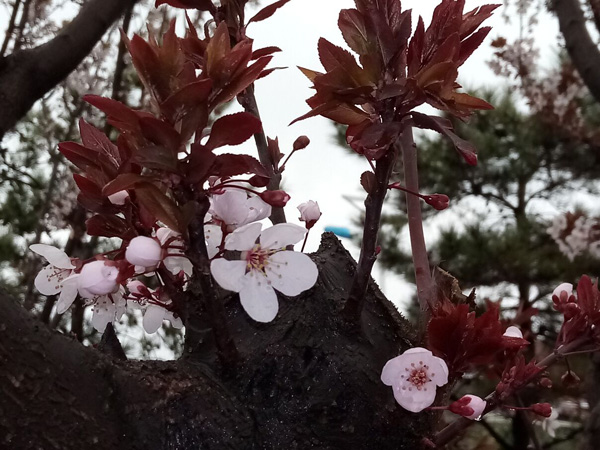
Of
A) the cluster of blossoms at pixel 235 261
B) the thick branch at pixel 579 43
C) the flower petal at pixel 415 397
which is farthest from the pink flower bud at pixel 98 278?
the thick branch at pixel 579 43

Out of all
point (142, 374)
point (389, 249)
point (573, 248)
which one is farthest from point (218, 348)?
point (389, 249)

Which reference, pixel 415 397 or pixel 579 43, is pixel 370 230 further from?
pixel 579 43

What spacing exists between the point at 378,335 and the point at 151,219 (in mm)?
196

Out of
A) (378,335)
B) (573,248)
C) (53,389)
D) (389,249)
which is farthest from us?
(389,249)

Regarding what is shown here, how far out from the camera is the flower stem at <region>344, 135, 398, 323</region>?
38 centimetres

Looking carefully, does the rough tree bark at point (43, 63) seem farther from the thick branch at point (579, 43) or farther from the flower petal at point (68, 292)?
the thick branch at point (579, 43)

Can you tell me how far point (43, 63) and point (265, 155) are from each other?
0.79 m

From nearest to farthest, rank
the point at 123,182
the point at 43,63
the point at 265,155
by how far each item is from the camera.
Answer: the point at 123,182 → the point at 265,155 → the point at 43,63

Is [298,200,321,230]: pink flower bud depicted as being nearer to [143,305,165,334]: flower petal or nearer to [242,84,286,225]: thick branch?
[242,84,286,225]: thick branch

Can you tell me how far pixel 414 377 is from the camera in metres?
0.40

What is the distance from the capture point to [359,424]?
41 cm

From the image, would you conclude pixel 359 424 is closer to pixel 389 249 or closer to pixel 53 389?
pixel 53 389

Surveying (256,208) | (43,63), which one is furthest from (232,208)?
(43,63)

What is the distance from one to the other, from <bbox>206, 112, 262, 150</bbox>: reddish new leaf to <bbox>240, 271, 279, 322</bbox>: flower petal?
0.27ft
